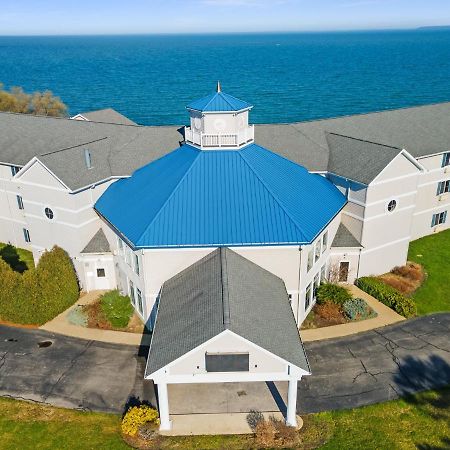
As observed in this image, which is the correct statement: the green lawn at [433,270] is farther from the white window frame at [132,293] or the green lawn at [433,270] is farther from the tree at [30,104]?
the tree at [30,104]

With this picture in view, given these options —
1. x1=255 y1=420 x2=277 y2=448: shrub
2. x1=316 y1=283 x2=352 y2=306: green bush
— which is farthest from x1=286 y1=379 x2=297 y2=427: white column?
x1=316 y1=283 x2=352 y2=306: green bush

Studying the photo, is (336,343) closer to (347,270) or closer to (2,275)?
(347,270)

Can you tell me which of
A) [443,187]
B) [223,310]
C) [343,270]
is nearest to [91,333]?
[223,310]

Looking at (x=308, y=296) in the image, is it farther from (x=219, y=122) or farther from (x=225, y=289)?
(x=219, y=122)

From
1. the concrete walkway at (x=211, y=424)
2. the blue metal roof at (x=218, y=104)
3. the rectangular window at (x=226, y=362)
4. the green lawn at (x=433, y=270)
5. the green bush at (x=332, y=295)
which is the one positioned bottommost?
the green lawn at (x=433, y=270)

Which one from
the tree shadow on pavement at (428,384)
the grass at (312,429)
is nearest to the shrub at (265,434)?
the grass at (312,429)

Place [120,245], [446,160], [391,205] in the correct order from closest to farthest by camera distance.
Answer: [120,245] < [391,205] < [446,160]
